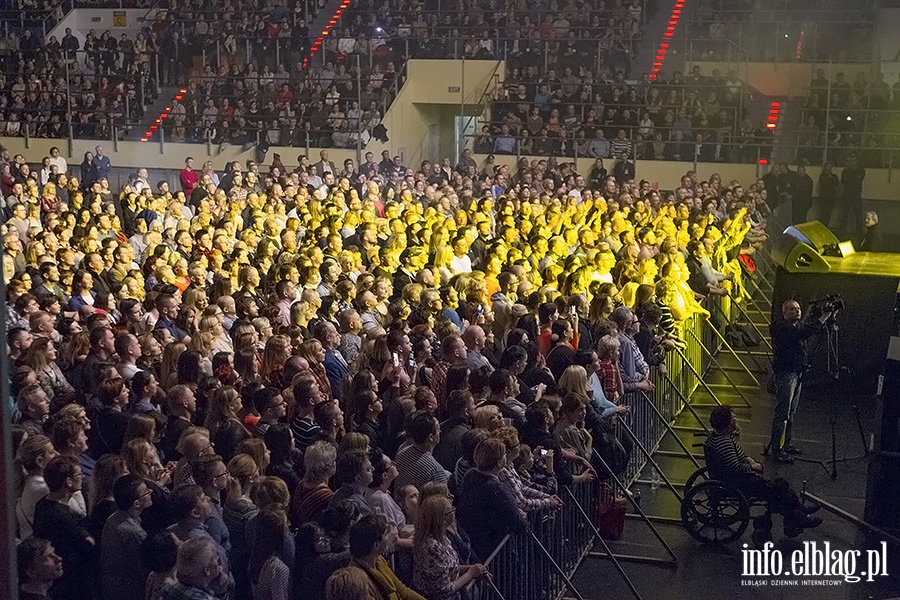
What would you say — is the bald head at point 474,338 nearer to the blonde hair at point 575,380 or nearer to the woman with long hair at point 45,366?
the blonde hair at point 575,380

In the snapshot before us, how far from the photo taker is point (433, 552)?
5262mm

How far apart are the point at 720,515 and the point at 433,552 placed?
3.85 m

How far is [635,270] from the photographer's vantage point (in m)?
12.1

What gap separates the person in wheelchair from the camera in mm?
8203

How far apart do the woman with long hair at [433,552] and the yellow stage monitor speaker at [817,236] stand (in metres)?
9.79

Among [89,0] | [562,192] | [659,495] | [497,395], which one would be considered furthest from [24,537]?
[89,0]

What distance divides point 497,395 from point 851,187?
680 inches

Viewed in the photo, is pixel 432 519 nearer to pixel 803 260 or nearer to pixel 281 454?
pixel 281 454

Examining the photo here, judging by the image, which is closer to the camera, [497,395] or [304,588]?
[304,588]

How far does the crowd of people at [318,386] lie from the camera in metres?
5.15

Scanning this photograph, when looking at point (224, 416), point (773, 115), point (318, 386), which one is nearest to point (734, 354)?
point (318, 386)

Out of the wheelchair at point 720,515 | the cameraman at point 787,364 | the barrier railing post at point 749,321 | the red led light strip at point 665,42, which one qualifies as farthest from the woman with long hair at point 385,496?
the red led light strip at point 665,42

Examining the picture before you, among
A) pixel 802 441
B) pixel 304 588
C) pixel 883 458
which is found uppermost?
pixel 304 588

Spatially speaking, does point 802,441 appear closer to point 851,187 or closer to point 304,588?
point 304,588
